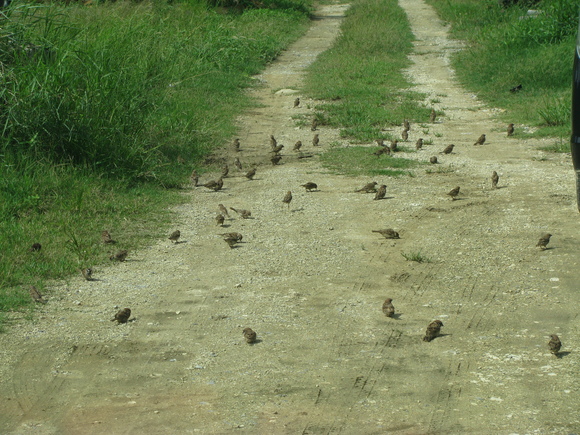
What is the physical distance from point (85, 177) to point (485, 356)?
5970 millimetres

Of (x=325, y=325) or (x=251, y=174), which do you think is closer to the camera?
(x=325, y=325)

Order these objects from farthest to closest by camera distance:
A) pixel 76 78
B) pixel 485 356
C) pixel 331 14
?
pixel 331 14 → pixel 76 78 → pixel 485 356

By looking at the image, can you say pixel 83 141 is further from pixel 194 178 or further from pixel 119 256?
pixel 119 256

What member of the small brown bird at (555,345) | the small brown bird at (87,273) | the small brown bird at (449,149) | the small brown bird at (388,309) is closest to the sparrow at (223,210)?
the small brown bird at (87,273)

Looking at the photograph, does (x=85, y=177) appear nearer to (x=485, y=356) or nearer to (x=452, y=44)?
(x=485, y=356)

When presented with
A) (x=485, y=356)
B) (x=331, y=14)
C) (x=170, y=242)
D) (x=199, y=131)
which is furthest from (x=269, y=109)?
(x=331, y=14)

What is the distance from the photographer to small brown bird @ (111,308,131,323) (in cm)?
629

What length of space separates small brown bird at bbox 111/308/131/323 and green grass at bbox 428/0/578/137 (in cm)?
871

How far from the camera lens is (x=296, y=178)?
435 inches

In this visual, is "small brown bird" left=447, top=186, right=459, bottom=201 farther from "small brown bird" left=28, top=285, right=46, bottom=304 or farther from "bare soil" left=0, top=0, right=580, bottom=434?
"small brown bird" left=28, top=285, right=46, bottom=304

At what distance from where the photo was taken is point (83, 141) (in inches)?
402

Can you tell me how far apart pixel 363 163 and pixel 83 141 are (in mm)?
3964

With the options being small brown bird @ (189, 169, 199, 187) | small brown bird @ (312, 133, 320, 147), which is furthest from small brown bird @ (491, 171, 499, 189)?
small brown bird @ (189, 169, 199, 187)

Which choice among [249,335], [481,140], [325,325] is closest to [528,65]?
[481,140]
